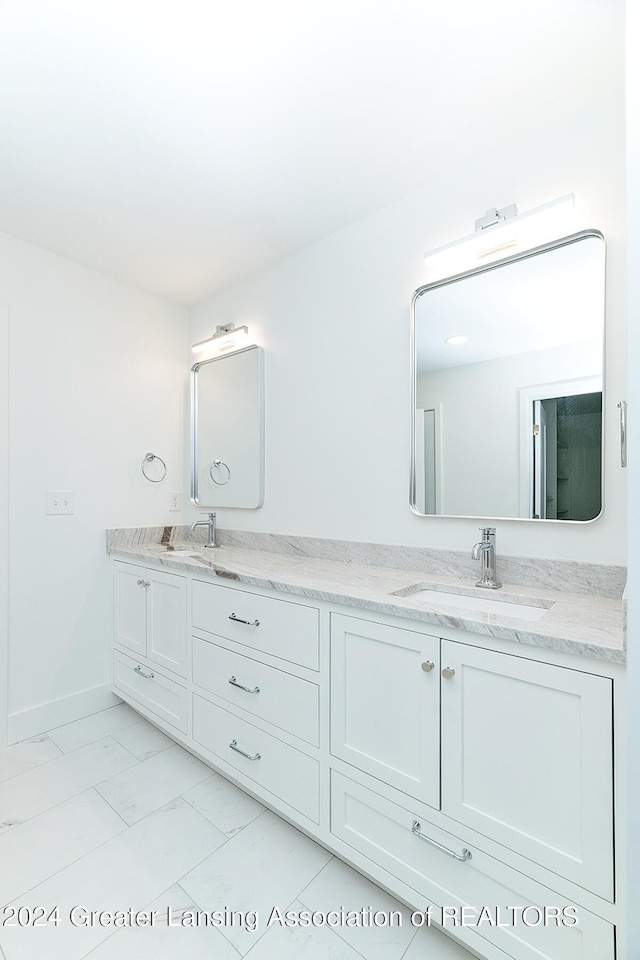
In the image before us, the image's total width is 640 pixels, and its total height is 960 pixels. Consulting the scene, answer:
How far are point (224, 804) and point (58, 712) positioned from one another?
112 cm

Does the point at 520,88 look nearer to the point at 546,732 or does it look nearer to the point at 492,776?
the point at 546,732

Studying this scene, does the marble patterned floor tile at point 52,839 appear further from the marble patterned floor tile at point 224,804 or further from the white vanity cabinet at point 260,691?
the white vanity cabinet at point 260,691


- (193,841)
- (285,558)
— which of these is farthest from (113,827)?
(285,558)

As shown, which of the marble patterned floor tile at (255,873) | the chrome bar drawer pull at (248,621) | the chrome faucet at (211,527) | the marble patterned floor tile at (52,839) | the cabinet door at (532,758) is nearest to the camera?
the cabinet door at (532,758)

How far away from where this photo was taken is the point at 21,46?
49.6 inches

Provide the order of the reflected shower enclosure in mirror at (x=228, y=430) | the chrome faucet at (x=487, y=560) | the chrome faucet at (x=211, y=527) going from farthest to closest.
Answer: the chrome faucet at (x=211, y=527) < the reflected shower enclosure in mirror at (x=228, y=430) < the chrome faucet at (x=487, y=560)

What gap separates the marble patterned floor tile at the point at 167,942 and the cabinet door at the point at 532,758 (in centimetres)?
70

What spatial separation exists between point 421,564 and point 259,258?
1.73 m

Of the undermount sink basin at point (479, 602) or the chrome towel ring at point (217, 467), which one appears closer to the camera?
the undermount sink basin at point (479, 602)

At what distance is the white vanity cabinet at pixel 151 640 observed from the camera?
2033 millimetres

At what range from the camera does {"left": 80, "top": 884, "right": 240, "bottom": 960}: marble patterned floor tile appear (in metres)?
1.18

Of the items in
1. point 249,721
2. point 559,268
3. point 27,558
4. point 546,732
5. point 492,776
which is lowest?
point 249,721

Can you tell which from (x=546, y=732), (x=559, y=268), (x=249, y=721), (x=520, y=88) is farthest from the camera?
(x=249, y=721)

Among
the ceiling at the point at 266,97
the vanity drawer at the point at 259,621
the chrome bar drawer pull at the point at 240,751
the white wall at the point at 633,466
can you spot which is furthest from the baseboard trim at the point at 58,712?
the white wall at the point at 633,466
